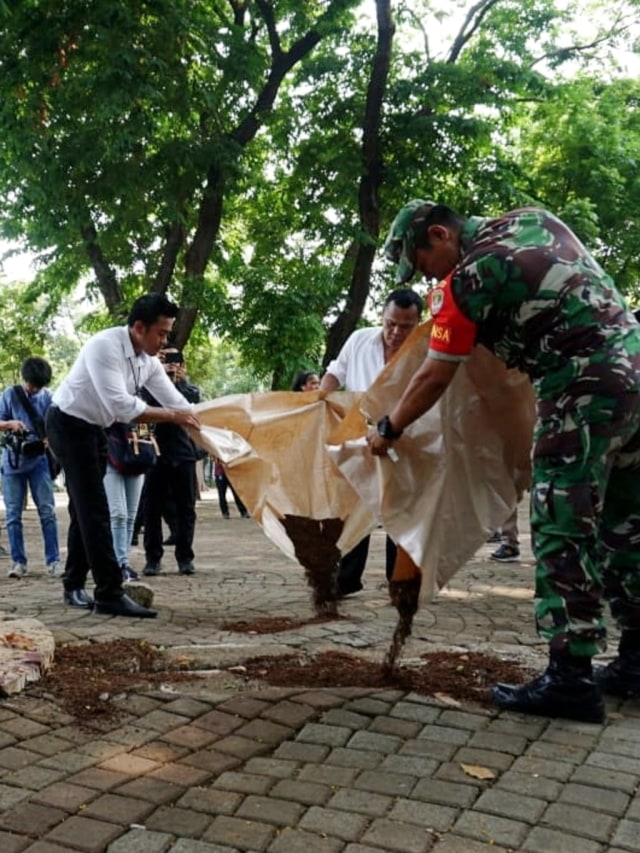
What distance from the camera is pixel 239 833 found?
2.44 m

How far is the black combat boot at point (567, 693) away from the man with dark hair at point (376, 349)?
189 cm

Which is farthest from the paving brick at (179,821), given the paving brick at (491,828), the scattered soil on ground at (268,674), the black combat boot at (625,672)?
the black combat boot at (625,672)

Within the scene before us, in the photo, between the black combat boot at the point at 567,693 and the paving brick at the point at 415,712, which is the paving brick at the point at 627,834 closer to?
the black combat boot at the point at 567,693

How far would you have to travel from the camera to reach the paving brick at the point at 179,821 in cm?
245

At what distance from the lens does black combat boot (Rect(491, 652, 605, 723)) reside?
328 cm

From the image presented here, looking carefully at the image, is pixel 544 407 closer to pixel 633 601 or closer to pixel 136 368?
pixel 633 601

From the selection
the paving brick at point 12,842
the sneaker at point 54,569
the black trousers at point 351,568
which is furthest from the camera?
the sneaker at point 54,569

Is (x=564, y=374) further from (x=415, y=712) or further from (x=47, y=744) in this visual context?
(x=47, y=744)

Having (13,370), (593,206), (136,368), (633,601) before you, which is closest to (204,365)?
(13,370)

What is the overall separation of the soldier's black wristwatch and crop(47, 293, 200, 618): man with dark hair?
174 centimetres

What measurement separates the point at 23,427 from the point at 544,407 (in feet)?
17.5

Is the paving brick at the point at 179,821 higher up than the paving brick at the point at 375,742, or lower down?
higher up

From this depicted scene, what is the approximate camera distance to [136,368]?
5.41 metres

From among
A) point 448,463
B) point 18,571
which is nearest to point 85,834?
point 448,463
